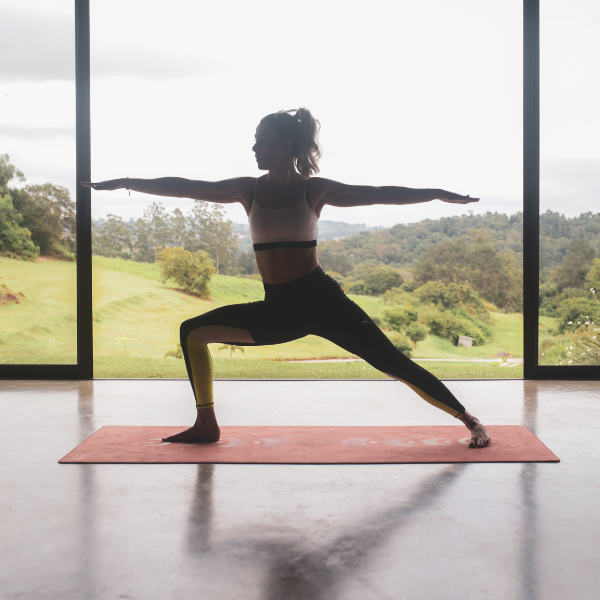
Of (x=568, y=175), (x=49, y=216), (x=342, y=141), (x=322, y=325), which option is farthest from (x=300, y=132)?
(x=49, y=216)

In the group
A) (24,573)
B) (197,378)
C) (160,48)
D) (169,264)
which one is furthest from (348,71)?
(24,573)

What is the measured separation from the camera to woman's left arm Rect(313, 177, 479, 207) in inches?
Result: 87.1

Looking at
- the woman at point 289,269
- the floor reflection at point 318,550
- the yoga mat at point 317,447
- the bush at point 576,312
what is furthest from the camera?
the bush at point 576,312

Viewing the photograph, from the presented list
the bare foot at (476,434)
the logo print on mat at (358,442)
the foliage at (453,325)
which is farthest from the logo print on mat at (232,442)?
the foliage at (453,325)

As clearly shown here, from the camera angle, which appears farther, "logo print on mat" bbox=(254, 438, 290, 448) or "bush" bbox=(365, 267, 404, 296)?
"bush" bbox=(365, 267, 404, 296)

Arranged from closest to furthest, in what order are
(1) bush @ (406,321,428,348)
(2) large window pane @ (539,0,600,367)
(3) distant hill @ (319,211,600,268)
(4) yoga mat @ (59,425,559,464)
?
1. (4) yoga mat @ (59,425,559,464)
2. (2) large window pane @ (539,0,600,367)
3. (3) distant hill @ (319,211,600,268)
4. (1) bush @ (406,321,428,348)

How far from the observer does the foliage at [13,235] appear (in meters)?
4.21

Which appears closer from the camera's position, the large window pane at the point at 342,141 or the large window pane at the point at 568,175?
the large window pane at the point at 568,175

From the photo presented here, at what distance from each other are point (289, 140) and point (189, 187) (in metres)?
0.46

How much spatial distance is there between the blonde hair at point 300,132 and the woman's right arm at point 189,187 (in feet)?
0.73

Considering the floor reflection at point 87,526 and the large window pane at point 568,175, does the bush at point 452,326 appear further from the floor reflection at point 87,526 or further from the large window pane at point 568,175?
the floor reflection at point 87,526

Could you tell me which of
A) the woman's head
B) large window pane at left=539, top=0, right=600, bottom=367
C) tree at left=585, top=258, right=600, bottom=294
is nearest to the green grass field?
large window pane at left=539, top=0, right=600, bottom=367

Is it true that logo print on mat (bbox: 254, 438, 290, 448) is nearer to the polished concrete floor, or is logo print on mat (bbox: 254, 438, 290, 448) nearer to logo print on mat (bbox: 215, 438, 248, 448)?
logo print on mat (bbox: 215, 438, 248, 448)

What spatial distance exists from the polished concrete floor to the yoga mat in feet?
0.24
